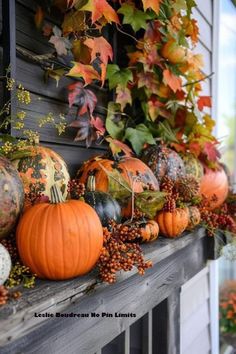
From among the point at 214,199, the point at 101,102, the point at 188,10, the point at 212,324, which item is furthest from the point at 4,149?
the point at 212,324

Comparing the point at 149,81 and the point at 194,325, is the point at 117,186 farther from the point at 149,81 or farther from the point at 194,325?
the point at 194,325

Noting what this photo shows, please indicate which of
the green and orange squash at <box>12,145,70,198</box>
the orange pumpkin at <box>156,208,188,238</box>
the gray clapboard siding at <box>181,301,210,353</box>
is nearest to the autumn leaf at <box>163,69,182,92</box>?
the orange pumpkin at <box>156,208,188,238</box>

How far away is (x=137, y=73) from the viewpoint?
1653 millimetres

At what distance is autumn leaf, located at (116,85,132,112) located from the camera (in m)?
1.57

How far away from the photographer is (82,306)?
2.64 feet

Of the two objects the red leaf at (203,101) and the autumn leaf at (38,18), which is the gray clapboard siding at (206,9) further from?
the autumn leaf at (38,18)

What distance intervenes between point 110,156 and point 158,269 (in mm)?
492


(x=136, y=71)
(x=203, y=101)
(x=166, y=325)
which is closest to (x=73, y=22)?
(x=136, y=71)

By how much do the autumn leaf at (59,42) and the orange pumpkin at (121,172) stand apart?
41 centimetres

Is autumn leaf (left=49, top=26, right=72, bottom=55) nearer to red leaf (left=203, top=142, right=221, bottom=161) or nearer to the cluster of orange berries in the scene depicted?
the cluster of orange berries

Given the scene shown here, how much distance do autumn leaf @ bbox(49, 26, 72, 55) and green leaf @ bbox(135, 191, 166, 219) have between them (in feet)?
1.87

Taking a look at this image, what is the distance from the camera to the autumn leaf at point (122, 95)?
1571 mm

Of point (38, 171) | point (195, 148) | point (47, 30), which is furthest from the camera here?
point (195, 148)

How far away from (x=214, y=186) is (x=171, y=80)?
586mm
